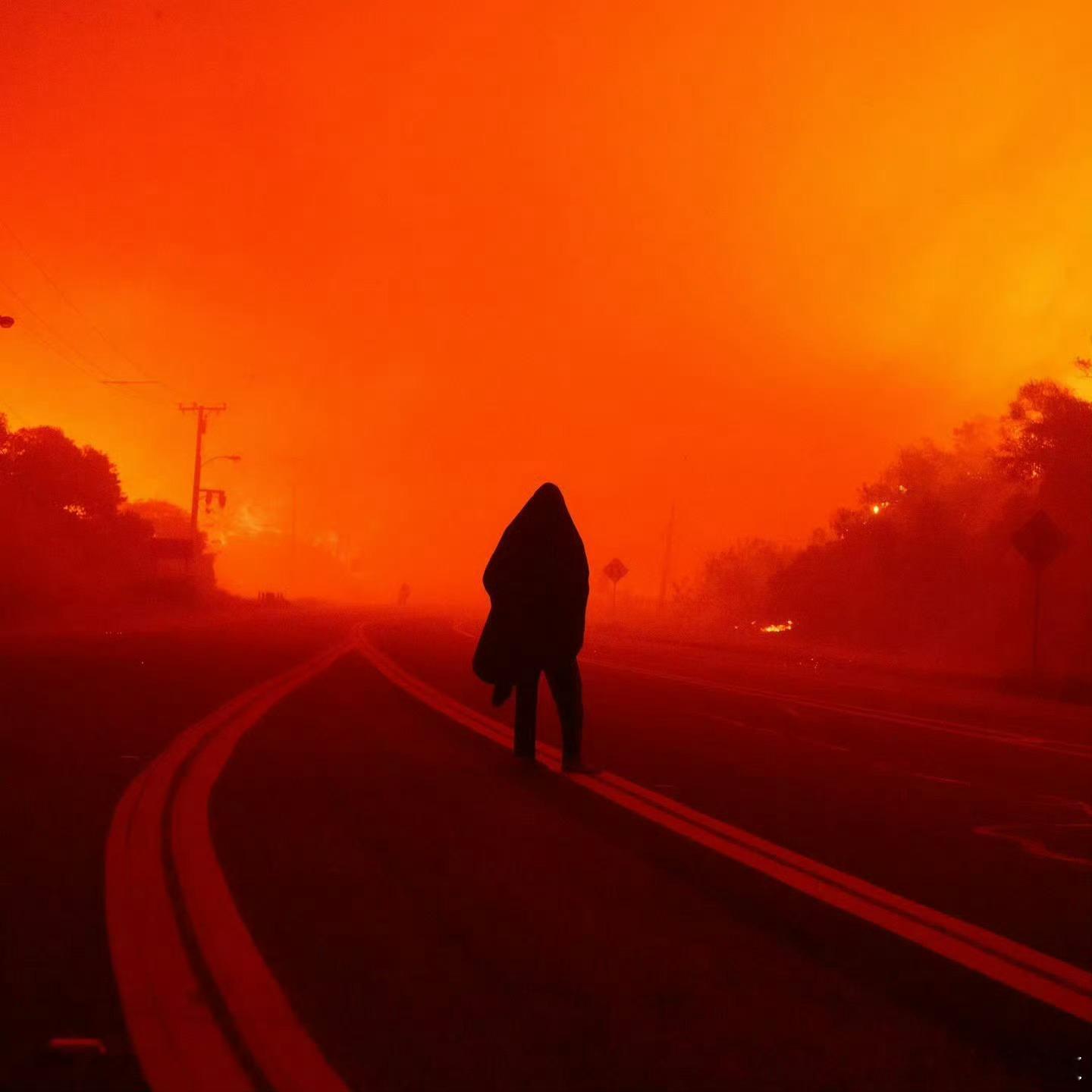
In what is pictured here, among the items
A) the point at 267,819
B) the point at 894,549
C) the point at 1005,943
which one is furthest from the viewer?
the point at 894,549

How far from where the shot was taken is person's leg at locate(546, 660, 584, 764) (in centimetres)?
1117

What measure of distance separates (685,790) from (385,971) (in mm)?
5628

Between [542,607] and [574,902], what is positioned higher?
[542,607]

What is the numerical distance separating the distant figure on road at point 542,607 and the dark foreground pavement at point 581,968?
7.26 feet

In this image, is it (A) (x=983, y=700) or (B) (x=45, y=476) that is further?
(B) (x=45, y=476)

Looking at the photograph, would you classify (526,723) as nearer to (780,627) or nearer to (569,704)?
(569,704)

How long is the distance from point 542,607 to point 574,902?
488cm

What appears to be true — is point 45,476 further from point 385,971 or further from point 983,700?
point 385,971

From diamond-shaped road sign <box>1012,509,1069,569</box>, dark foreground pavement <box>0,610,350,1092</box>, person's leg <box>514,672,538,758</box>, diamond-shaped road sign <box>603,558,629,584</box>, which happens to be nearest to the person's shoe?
person's leg <box>514,672,538,758</box>

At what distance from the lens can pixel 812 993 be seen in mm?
5035

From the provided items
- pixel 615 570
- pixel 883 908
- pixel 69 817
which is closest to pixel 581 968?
pixel 883 908

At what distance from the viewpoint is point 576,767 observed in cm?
1105

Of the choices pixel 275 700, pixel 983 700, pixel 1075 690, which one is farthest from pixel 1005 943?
pixel 1075 690

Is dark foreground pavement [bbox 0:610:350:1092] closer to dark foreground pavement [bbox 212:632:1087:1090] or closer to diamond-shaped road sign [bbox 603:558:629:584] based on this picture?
dark foreground pavement [bbox 212:632:1087:1090]
